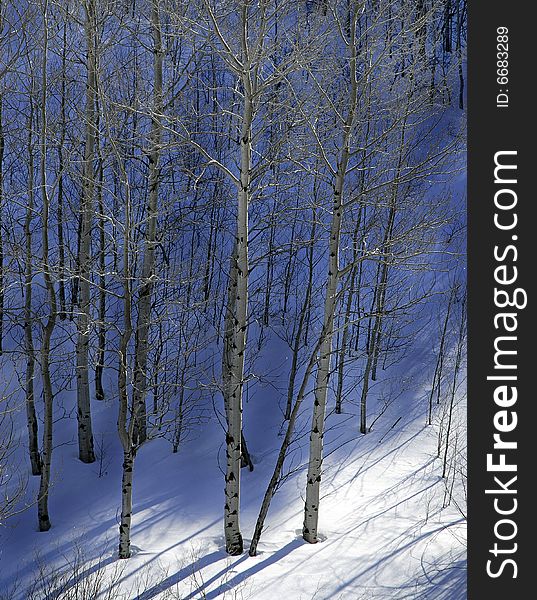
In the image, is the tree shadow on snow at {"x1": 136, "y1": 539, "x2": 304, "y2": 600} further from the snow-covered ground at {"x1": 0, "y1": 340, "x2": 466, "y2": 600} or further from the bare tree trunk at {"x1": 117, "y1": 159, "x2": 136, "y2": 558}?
the bare tree trunk at {"x1": 117, "y1": 159, "x2": 136, "y2": 558}

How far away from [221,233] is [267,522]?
939 cm

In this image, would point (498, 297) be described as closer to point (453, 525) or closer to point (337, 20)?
point (337, 20)

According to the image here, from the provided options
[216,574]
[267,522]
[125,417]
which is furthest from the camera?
[267,522]

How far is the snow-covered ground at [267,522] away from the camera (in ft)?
21.7

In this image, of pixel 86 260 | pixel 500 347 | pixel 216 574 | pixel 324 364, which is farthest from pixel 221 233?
pixel 500 347

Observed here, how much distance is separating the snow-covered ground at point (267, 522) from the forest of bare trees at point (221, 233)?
0.96 feet

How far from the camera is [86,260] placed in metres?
9.43

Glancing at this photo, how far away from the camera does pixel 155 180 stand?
27.8 ft

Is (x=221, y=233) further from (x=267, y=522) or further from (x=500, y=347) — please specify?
(x=500, y=347)

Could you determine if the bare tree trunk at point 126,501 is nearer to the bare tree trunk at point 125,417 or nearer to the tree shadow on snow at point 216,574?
the bare tree trunk at point 125,417

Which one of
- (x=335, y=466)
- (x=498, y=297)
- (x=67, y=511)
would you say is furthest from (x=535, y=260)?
(x=67, y=511)

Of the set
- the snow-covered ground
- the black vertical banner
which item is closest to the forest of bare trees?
the snow-covered ground

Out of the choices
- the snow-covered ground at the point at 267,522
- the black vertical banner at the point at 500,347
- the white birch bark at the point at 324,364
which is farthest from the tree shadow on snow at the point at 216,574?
the black vertical banner at the point at 500,347

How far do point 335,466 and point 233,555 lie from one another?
147 inches
